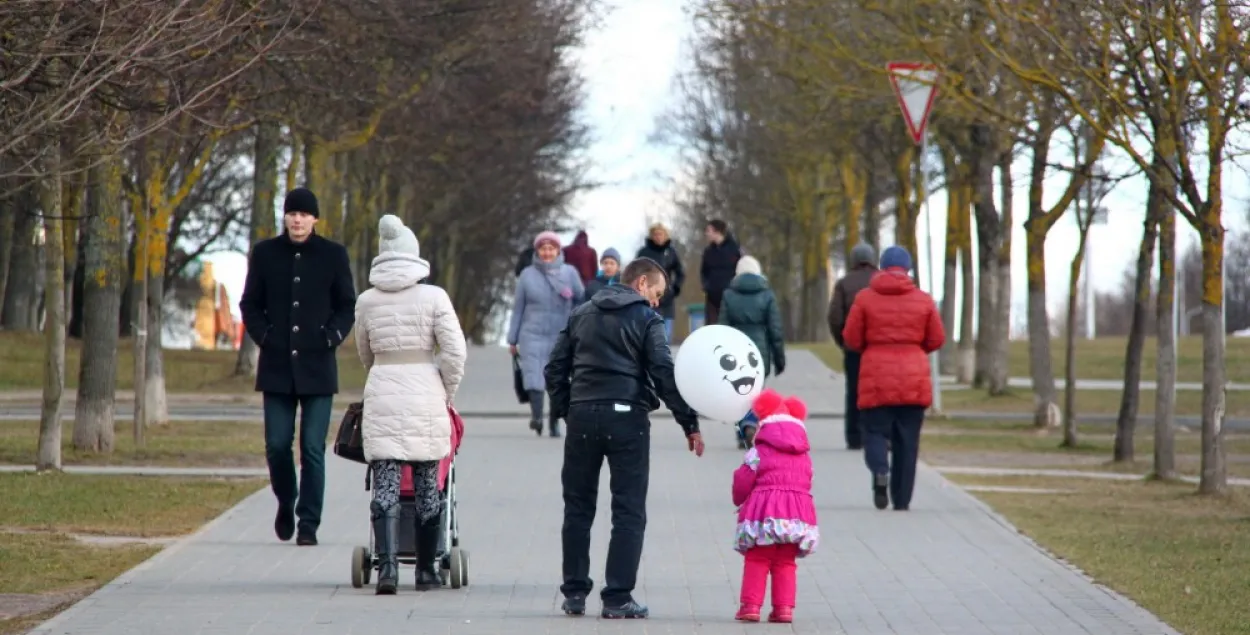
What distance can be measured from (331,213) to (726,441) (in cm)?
1782

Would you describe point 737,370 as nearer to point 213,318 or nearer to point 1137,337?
point 1137,337

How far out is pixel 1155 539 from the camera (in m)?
13.2

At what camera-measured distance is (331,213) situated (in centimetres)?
3747

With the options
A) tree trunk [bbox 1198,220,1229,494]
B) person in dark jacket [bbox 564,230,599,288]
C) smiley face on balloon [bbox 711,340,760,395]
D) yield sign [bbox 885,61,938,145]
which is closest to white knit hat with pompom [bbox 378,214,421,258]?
smiley face on balloon [bbox 711,340,760,395]

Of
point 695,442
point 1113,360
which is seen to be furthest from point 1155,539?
point 1113,360

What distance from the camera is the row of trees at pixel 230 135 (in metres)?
11.3

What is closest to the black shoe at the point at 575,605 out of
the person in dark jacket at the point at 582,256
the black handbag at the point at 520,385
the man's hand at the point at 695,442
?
the man's hand at the point at 695,442

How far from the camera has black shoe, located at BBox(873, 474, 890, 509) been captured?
1467cm

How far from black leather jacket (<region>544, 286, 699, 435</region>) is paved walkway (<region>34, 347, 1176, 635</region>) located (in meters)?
0.96

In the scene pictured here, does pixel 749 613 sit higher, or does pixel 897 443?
pixel 897 443

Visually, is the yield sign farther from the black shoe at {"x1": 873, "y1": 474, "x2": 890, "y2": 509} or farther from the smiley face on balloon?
the smiley face on balloon

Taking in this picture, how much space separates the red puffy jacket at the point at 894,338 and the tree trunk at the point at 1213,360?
7.08 ft

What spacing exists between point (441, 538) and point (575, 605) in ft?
3.62

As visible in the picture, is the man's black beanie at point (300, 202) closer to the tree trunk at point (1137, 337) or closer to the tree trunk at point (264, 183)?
the tree trunk at point (1137, 337)
